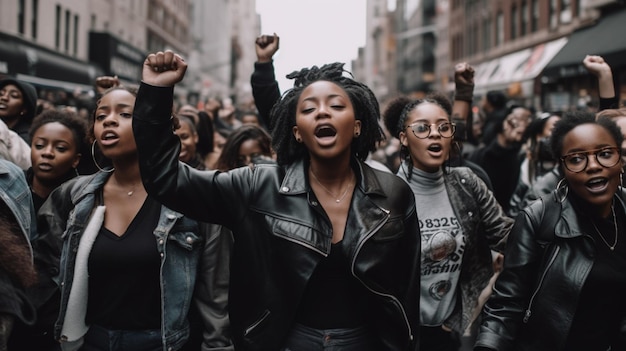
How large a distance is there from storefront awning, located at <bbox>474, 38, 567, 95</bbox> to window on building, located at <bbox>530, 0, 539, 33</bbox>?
3.76ft

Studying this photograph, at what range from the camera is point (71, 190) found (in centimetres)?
398

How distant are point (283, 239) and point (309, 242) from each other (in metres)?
0.13

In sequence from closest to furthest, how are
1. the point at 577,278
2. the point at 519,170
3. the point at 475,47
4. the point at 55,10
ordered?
the point at 577,278 < the point at 519,170 < the point at 55,10 < the point at 475,47

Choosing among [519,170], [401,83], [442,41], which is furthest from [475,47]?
[401,83]

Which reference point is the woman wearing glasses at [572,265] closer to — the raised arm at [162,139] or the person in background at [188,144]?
the raised arm at [162,139]

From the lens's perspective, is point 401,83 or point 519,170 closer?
point 519,170

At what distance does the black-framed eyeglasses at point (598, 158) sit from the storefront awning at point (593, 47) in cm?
1846

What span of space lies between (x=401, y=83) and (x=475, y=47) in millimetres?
62740

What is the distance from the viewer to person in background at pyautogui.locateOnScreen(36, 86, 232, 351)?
3.61 meters

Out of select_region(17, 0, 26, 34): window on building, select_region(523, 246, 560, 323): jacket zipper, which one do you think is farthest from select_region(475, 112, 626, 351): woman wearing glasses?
select_region(17, 0, 26, 34): window on building

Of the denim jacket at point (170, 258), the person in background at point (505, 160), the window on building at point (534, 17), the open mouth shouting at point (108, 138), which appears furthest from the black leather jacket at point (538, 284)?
the window on building at point (534, 17)

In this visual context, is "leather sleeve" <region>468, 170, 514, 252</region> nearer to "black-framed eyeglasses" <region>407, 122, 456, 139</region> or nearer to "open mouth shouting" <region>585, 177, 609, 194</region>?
"black-framed eyeglasses" <region>407, 122, 456, 139</region>

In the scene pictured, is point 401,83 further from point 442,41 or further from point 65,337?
point 65,337

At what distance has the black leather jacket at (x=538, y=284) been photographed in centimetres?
339
